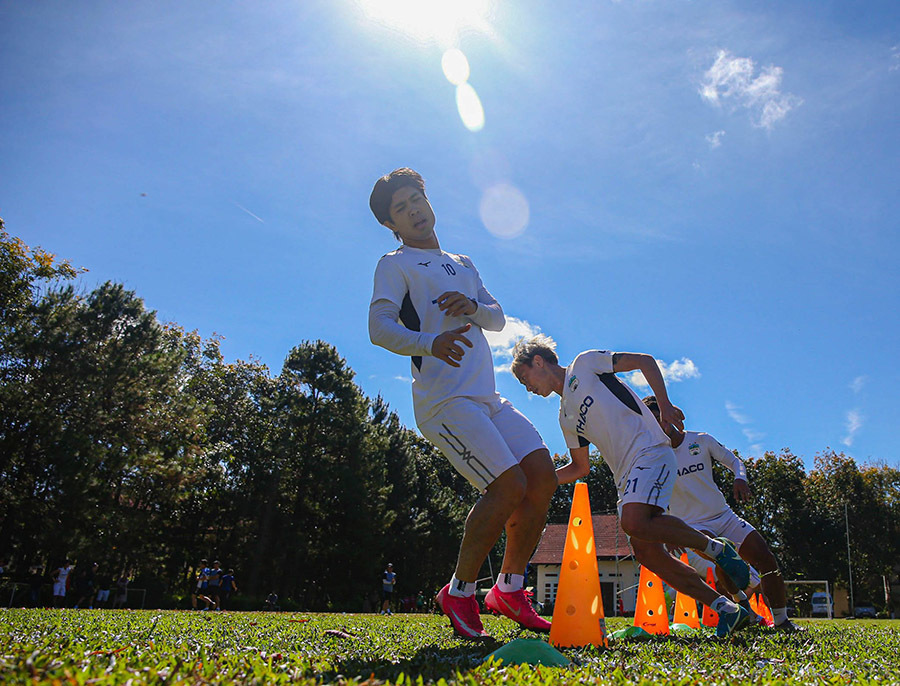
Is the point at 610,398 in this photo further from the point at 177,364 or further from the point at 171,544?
the point at 171,544

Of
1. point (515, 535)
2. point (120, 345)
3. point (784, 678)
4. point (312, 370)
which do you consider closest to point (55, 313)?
point (120, 345)

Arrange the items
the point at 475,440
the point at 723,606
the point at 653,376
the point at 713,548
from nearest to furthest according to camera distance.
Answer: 1. the point at 475,440
2. the point at 723,606
3. the point at 713,548
4. the point at 653,376

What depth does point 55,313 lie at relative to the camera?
2938 cm

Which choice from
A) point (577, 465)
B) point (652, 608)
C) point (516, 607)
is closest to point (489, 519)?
point (516, 607)

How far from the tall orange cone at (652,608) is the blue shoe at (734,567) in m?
1.40

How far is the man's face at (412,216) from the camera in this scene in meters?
4.59

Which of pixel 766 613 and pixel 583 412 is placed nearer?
pixel 583 412

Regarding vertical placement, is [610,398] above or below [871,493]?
below

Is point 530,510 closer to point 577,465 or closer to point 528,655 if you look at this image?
point 577,465

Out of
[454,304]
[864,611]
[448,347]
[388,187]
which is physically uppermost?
[388,187]

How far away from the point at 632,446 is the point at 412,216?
2.37 m

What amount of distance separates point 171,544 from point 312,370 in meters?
15.2

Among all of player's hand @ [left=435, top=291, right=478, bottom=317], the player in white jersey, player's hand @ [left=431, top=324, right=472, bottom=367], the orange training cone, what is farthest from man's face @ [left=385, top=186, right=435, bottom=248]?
the orange training cone

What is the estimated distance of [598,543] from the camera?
51.2 m
